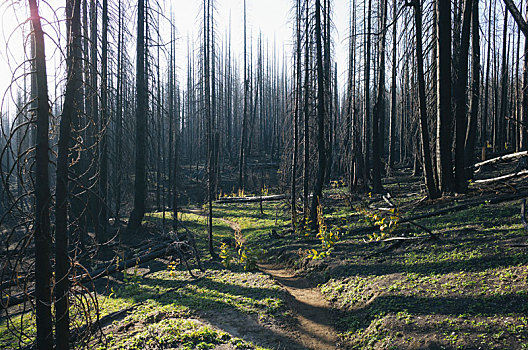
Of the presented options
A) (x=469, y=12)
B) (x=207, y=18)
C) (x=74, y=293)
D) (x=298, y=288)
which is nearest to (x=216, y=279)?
(x=298, y=288)

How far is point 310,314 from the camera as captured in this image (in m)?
5.96

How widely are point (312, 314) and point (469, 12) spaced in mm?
8568

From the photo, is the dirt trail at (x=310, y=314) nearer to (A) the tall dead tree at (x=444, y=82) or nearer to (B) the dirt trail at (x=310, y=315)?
(B) the dirt trail at (x=310, y=315)

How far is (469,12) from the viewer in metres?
8.72

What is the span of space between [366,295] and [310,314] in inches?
41.9

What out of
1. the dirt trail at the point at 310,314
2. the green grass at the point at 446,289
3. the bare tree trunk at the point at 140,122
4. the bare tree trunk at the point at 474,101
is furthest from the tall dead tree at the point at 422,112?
the bare tree trunk at the point at 140,122

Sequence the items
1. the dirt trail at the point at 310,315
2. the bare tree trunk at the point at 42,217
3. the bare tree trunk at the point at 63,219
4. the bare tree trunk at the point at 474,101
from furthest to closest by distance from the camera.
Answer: the bare tree trunk at the point at 474,101
the dirt trail at the point at 310,315
the bare tree trunk at the point at 63,219
the bare tree trunk at the point at 42,217

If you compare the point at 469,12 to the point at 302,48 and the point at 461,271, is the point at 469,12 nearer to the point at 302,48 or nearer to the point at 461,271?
the point at 302,48

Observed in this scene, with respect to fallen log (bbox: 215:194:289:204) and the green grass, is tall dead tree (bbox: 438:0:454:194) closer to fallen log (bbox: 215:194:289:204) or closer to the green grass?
the green grass

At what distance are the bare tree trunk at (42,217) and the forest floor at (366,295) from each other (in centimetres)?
60

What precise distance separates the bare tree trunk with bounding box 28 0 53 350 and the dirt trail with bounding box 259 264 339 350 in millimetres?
3387

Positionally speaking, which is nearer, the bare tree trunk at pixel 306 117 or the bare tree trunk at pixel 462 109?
the bare tree trunk at pixel 462 109

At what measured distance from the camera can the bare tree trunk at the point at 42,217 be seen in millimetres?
3047

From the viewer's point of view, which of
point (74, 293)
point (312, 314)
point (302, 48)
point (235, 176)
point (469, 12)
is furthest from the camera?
point (235, 176)
